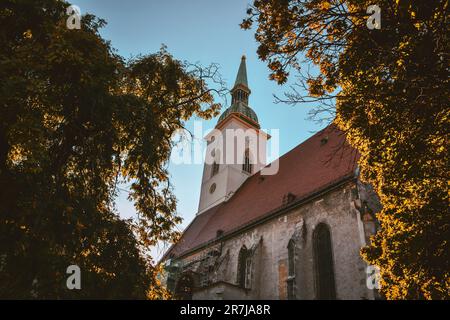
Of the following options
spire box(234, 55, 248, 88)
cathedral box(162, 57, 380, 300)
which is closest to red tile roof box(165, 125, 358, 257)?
cathedral box(162, 57, 380, 300)

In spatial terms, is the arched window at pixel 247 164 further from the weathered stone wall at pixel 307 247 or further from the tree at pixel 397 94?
the tree at pixel 397 94

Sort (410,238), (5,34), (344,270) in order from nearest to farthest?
(5,34)
(410,238)
(344,270)

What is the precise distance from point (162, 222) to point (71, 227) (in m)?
2.65

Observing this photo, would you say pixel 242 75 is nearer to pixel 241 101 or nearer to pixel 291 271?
pixel 241 101

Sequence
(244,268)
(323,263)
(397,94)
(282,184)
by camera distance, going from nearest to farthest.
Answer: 1. (397,94)
2. (323,263)
3. (244,268)
4. (282,184)

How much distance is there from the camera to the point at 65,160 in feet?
19.9

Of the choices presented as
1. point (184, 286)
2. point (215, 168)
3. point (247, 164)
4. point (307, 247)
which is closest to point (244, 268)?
point (307, 247)

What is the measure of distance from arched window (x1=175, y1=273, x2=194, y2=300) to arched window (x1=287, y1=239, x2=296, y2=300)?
6.95 m

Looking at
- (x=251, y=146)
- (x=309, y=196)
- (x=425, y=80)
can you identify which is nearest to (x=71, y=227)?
(x=425, y=80)

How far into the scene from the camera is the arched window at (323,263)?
12.3 meters

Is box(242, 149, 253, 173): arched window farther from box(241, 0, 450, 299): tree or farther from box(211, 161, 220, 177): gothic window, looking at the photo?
box(241, 0, 450, 299): tree

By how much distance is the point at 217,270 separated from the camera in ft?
57.6

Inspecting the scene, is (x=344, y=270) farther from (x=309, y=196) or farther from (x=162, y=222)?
(x=162, y=222)

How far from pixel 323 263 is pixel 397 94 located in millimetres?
9047
